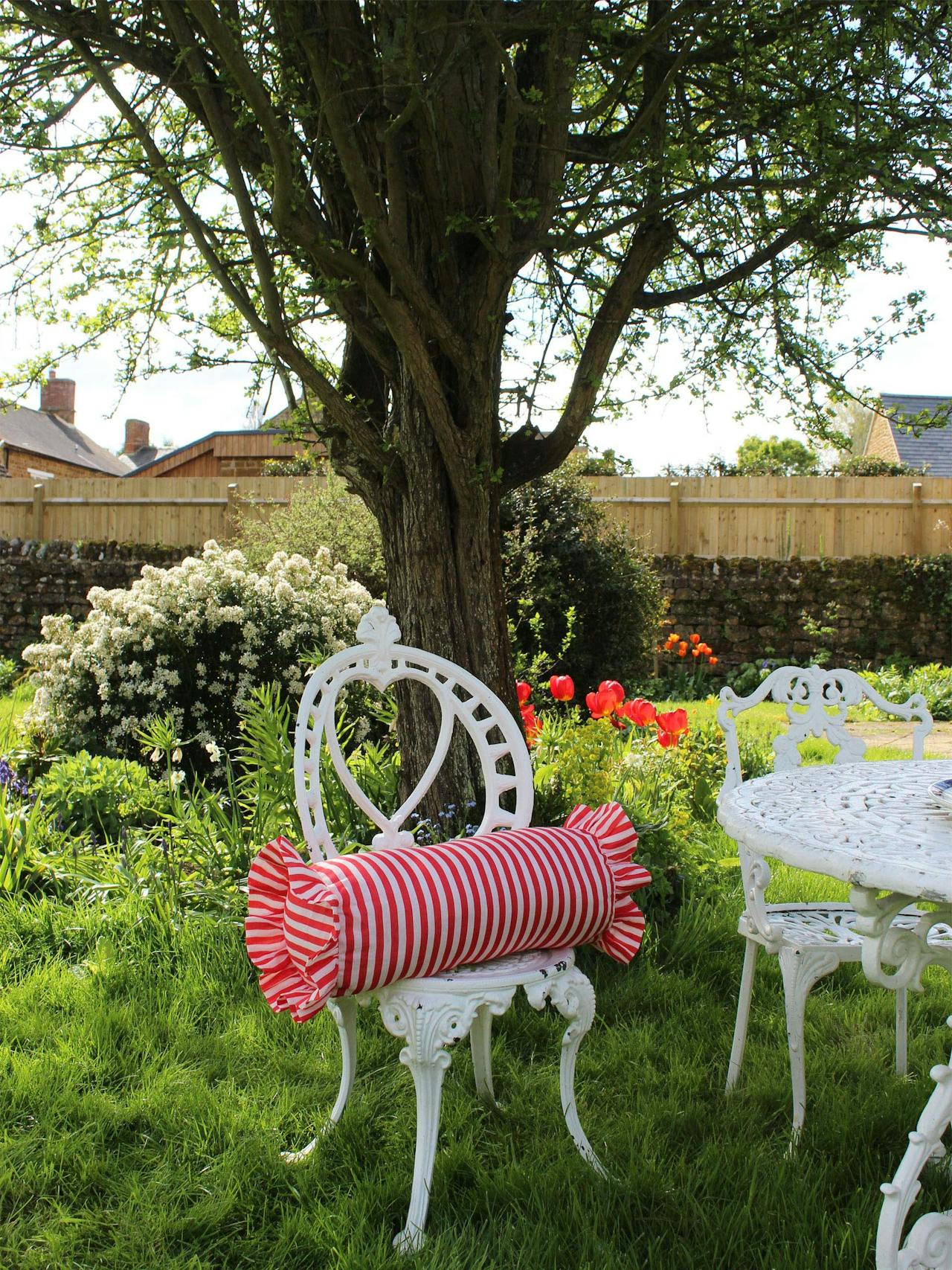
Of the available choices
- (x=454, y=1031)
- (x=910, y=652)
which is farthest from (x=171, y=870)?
(x=910, y=652)

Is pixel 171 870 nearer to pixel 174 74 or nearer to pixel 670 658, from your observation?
Answer: pixel 174 74

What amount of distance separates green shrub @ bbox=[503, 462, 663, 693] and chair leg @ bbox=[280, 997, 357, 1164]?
521cm

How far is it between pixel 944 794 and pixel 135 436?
3941 cm

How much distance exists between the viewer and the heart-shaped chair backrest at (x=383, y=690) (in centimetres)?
218

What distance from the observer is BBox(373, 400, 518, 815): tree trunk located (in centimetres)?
332

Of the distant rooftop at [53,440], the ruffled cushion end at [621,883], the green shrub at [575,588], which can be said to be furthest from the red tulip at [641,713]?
the distant rooftop at [53,440]

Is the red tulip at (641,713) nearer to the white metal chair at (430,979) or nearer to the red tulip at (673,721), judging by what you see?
the red tulip at (673,721)

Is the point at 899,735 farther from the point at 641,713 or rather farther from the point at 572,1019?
the point at 572,1019

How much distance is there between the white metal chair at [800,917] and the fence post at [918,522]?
9.91 m

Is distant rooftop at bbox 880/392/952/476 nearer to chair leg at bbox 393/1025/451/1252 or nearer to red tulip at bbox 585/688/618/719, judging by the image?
red tulip at bbox 585/688/618/719

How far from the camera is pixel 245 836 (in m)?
3.61

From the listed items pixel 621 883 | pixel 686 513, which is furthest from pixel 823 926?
pixel 686 513

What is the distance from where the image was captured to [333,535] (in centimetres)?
830

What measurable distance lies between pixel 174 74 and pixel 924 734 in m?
3.06
